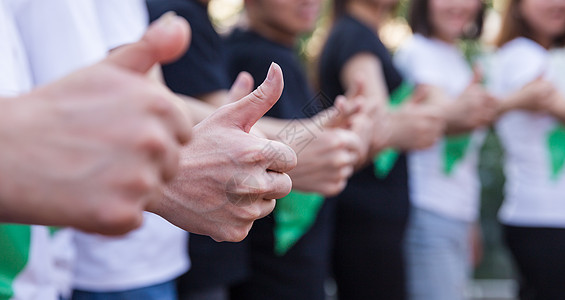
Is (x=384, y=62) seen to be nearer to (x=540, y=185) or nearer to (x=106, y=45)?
(x=540, y=185)

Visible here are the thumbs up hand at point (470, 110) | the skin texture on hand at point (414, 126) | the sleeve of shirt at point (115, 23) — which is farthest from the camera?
the thumbs up hand at point (470, 110)

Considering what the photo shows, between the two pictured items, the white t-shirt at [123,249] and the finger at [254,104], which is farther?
the white t-shirt at [123,249]

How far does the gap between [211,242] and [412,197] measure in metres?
0.96

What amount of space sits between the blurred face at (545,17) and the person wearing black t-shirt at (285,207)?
1.04 metres

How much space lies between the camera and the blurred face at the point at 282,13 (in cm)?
178

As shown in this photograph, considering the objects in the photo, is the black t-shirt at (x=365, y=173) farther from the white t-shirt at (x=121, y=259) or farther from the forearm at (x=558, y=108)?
the white t-shirt at (x=121, y=259)

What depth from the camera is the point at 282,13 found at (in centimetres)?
178

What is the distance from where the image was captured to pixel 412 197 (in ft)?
7.32

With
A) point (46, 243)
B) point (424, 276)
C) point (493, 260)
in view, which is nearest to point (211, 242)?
point (46, 243)

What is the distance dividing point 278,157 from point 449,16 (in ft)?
6.00

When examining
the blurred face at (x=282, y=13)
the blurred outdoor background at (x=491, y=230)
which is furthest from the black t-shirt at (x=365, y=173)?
the blurred outdoor background at (x=491, y=230)

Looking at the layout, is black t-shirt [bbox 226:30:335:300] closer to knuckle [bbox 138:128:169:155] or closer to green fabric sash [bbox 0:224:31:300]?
green fabric sash [bbox 0:224:31:300]

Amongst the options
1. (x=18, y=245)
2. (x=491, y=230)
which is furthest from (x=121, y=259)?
(x=491, y=230)

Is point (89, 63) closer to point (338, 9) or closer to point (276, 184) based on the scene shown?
point (276, 184)
